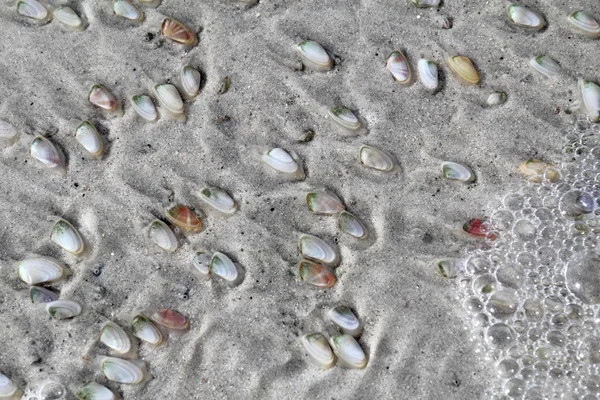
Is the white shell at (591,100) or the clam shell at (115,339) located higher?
the white shell at (591,100)

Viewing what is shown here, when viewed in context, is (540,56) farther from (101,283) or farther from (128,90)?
(101,283)

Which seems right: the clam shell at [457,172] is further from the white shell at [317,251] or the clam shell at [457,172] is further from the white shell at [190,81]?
the white shell at [190,81]


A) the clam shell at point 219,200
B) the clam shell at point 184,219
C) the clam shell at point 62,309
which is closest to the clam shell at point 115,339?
the clam shell at point 62,309

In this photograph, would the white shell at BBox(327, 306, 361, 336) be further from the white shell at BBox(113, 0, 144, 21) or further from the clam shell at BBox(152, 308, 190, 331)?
the white shell at BBox(113, 0, 144, 21)

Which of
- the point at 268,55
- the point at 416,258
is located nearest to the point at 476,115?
the point at 416,258

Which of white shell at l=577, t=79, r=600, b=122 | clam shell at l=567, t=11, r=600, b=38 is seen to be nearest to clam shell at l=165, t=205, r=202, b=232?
white shell at l=577, t=79, r=600, b=122

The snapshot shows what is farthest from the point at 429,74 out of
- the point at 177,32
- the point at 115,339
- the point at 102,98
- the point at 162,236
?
the point at 115,339
